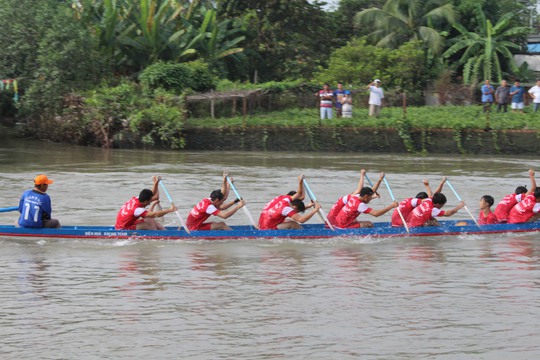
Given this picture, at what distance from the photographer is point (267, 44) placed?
3195 cm

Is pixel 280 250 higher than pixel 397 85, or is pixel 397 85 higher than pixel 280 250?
pixel 397 85

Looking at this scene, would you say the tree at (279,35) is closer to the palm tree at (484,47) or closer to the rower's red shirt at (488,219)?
the palm tree at (484,47)

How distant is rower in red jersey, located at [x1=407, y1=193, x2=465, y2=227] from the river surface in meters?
0.25

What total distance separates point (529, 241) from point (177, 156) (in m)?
11.9

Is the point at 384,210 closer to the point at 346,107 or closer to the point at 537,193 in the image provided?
the point at 537,193

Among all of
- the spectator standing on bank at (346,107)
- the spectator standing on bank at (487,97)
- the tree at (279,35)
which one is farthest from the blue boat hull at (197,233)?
the tree at (279,35)

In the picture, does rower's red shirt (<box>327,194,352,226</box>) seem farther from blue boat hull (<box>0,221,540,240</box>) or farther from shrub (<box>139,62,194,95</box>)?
shrub (<box>139,62,194,95</box>)

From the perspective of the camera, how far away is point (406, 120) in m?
23.9

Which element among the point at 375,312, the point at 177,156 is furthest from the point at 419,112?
the point at 375,312

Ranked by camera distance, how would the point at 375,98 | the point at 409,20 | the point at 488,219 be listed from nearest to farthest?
the point at 488,219, the point at 375,98, the point at 409,20

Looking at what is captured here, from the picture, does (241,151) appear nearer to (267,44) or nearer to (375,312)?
(267,44)

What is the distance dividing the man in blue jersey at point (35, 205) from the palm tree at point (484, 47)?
19.5m

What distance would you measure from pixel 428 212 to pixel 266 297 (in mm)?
4046

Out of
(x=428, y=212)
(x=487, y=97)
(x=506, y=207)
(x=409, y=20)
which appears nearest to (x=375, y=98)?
(x=487, y=97)
